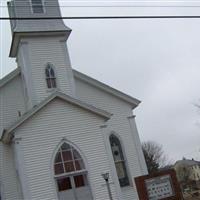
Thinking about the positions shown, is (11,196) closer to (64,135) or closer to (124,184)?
(64,135)

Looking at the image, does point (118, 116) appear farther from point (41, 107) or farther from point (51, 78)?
point (41, 107)

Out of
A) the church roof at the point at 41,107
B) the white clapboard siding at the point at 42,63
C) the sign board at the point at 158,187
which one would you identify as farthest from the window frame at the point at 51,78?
the sign board at the point at 158,187

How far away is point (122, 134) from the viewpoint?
2547 centimetres

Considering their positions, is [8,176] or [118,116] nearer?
[8,176]

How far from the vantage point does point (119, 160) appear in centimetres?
2497

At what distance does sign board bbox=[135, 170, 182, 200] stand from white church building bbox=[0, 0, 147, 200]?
4609 millimetres

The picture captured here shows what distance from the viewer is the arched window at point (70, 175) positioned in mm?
21703

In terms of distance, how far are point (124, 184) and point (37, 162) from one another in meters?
5.51

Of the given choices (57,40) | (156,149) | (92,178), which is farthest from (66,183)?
(156,149)

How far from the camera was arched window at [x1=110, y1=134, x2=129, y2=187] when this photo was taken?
24.6m

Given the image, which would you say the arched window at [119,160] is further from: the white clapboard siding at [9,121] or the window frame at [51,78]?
the white clapboard siding at [9,121]

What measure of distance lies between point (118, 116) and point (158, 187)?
945cm

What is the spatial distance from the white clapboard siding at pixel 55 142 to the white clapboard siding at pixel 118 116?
255cm

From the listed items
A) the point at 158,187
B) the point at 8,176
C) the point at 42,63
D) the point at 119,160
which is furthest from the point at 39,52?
the point at 158,187
